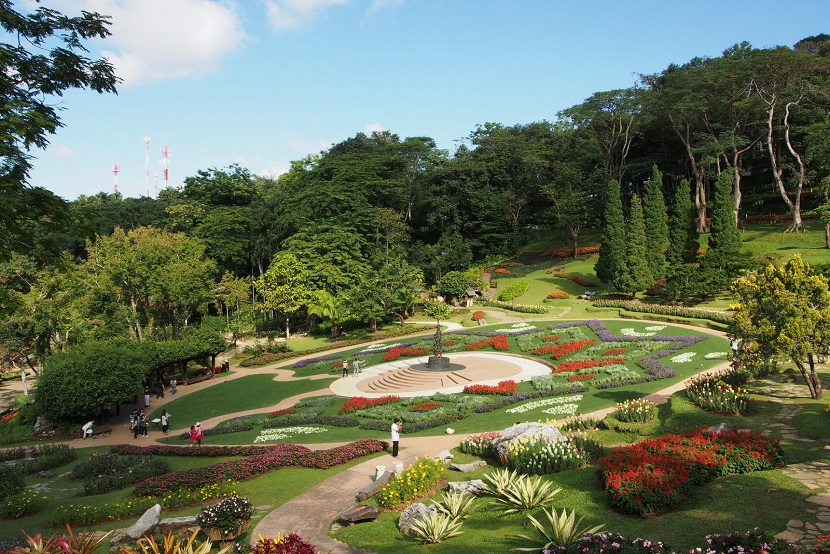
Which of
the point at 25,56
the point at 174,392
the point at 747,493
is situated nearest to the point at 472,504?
the point at 747,493

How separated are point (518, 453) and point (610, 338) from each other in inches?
969

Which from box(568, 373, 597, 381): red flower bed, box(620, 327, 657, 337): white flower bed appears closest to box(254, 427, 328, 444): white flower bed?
box(568, 373, 597, 381): red flower bed

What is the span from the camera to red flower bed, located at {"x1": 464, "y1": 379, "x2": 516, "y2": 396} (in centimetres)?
2863

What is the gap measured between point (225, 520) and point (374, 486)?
178 inches

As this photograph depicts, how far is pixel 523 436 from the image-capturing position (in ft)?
56.2

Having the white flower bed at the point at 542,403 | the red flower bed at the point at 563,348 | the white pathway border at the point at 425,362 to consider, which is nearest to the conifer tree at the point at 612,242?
the red flower bed at the point at 563,348

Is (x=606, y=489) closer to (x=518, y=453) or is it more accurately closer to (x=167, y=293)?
(x=518, y=453)

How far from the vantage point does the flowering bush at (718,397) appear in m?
19.0

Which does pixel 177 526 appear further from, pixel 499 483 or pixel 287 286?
pixel 287 286

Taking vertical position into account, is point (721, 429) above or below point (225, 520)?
below

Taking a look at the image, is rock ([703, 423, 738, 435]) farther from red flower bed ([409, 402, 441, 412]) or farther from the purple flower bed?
red flower bed ([409, 402, 441, 412])

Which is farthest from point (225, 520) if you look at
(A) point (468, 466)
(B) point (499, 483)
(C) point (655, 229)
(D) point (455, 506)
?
(C) point (655, 229)

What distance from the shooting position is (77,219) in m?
11.8

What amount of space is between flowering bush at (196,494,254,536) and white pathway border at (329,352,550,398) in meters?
18.2
